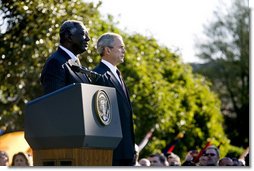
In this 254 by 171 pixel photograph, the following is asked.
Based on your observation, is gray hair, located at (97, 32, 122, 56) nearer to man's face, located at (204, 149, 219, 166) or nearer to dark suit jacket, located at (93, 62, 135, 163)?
dark suit jacket, located at (93, 62, 135, 163)

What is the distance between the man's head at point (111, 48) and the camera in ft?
9.25

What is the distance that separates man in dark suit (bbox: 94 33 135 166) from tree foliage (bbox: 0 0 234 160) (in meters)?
1.68

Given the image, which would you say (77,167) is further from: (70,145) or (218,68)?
(218,68)

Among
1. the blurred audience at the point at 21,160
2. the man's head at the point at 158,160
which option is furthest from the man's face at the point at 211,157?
the blurred audience at the point at 21,160

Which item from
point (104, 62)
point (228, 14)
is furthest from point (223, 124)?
point (104, 62)

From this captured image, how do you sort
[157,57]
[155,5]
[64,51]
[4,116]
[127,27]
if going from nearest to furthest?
1. [64,51]
2. [155,5]
3. [4,116]
4. [127,27]
5. [157,57]

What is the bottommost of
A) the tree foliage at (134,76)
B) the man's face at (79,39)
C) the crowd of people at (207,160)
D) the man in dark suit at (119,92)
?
the crowd of people at (207,160)

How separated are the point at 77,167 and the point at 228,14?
3.56m

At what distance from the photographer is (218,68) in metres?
7.70

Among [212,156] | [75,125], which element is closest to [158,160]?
[212,156]

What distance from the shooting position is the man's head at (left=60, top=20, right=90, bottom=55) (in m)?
2.68

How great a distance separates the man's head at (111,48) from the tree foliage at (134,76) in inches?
65.4

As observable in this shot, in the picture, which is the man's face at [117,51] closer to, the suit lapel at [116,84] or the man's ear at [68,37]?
the suit lapel at [116,84]

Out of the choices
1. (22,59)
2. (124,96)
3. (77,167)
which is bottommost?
(77,167)
